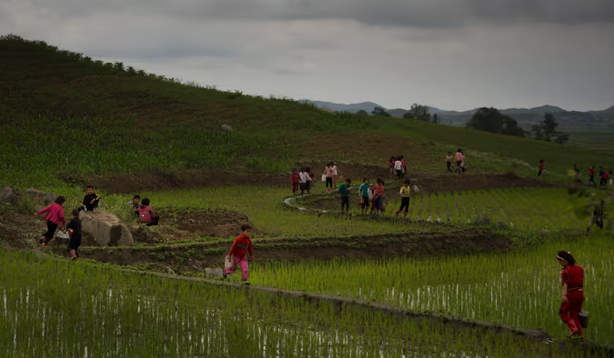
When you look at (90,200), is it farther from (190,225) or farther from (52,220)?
(190,225)

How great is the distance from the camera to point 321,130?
57000 mm

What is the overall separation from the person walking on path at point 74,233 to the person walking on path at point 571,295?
10.6m

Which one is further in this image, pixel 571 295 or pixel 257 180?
pixel 257 180

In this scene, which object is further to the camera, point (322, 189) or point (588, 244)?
point (322, 189)

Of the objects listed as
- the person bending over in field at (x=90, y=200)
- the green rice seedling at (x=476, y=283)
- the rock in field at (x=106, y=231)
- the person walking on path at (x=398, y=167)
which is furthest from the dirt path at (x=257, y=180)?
the green rice seedling at (x=476, y=283)

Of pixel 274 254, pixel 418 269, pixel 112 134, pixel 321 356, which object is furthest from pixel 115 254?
pixel 112 134

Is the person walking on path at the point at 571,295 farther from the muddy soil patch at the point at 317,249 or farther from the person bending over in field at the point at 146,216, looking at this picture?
the person bending over in field at the point at 146,216

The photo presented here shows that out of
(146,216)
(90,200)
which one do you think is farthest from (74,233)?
(146,216)

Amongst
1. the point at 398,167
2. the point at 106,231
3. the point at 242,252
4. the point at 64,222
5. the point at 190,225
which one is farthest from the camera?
the point at 398,167

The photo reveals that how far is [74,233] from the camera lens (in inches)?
681

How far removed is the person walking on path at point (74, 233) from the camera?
17.2 m

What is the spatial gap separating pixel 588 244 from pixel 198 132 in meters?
35.5

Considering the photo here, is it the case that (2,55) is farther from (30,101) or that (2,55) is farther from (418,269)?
(418,269)

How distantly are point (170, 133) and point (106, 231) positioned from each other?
111 ft
